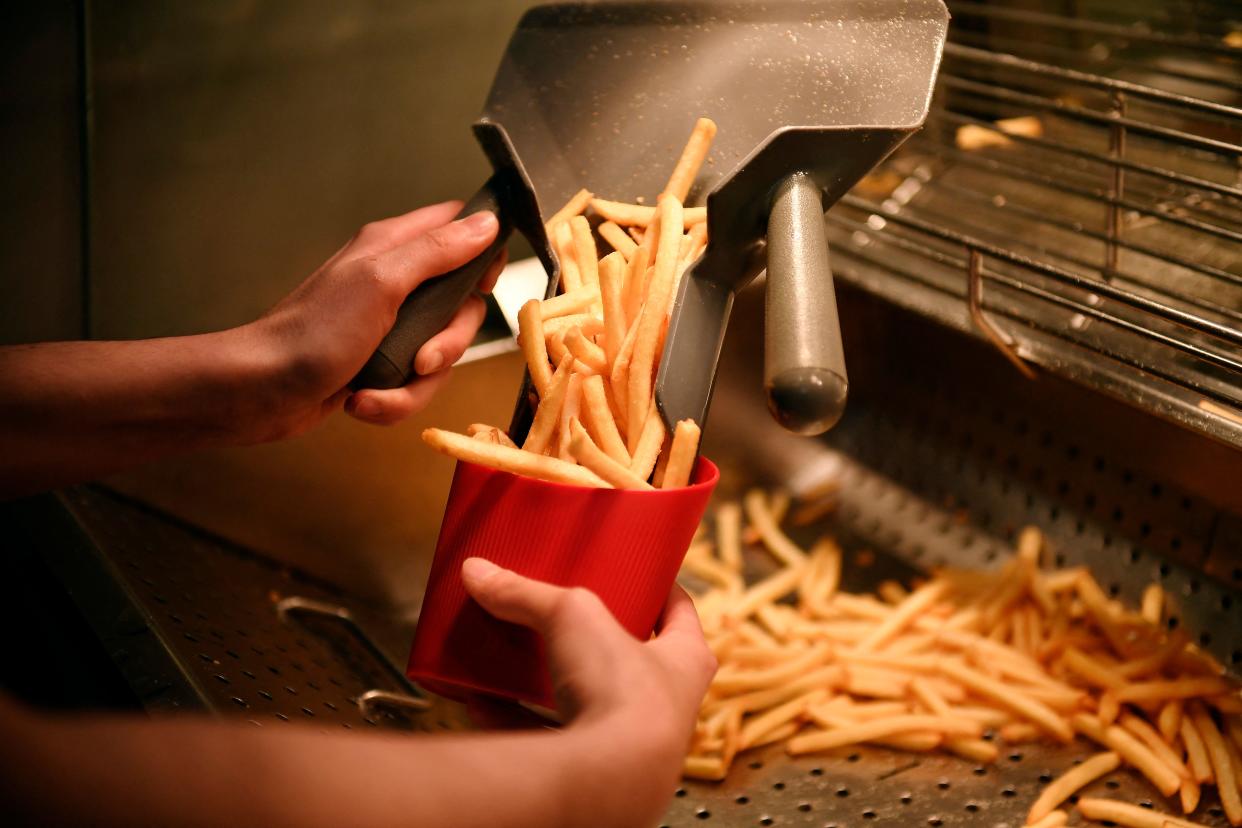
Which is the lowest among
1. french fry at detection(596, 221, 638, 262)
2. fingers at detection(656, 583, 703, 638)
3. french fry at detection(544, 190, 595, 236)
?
fingers at detection(656, 583, 703, 638)

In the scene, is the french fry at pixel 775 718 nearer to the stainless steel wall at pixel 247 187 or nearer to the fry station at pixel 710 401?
the fry station at pixel 710 401

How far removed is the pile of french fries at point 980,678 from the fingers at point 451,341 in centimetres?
69

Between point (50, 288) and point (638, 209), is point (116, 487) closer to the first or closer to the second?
point (50, 288)

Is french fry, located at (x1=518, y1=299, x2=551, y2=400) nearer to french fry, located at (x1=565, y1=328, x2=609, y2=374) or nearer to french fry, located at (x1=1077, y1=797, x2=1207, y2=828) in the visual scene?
french fry, located at (x1=565, y1=328, x2=609, y2=374)

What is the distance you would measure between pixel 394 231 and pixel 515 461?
0.59m

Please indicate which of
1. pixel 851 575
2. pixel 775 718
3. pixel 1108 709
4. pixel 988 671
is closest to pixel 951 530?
pixel 851 575

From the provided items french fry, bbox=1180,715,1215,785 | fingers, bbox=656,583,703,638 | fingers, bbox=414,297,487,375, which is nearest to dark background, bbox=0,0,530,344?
fingers, bbox=414,297,487,375

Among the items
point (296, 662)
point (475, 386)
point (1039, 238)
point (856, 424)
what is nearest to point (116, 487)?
point (296, 662)

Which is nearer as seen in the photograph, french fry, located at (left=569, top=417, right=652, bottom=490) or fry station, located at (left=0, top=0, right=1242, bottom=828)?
french fry, located at (left=569, top=417, right=652, bottom=490)

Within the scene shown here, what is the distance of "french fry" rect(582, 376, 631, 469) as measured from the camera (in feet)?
3.73

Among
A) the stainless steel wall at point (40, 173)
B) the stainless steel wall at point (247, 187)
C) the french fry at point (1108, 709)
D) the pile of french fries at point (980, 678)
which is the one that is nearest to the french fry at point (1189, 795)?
the pile of french fries at point (980, 678)

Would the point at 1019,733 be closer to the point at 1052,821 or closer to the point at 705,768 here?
the point at 1052,821

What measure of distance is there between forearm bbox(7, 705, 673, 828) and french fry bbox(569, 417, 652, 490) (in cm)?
27

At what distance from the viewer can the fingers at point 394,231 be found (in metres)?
1.52
